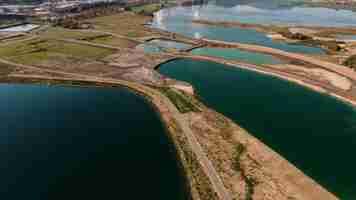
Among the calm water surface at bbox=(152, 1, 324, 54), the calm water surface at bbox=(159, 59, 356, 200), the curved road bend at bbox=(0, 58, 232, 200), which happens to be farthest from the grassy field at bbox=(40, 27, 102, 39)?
the calm water surface at bbox=(159, 59, 356, 200)

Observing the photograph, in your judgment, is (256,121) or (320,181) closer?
(320,181)

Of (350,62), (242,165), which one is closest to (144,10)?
(350,62)

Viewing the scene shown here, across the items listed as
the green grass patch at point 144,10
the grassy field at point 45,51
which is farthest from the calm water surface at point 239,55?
the green grass patch at point 144,10

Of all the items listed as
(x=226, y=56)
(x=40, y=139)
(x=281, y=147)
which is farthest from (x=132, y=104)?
(x=226, y=56)

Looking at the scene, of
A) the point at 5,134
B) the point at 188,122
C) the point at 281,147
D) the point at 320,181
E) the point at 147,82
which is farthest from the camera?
the point at 147,82

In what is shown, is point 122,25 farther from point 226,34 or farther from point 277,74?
point 277,74

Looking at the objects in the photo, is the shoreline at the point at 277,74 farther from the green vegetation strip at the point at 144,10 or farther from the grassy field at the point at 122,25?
the green vegetation strip at the point at 144,10

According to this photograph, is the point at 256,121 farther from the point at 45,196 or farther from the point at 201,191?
the point at 45,196
